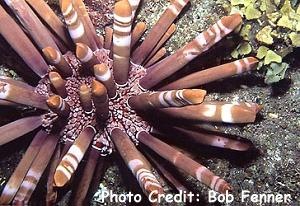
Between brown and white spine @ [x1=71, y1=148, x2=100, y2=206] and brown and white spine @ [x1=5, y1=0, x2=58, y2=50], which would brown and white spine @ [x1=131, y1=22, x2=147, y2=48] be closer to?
brown and white spine @ [x1=5, y1=0, x2=58, y2=50]

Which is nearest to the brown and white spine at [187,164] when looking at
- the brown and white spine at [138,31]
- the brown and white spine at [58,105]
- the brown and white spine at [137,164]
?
the brown and white spine at [137,164]

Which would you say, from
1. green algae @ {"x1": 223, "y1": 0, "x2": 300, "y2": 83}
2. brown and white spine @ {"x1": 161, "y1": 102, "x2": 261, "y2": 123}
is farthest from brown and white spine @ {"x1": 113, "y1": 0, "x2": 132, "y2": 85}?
green algae @ {"x1": 223, "y1": 0, "x2": 300, "y2": 83}

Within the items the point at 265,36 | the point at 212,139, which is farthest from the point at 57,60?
the point at 265,36

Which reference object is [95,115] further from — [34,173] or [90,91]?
[34,173]

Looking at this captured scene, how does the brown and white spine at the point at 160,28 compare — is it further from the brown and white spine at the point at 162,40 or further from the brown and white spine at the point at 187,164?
the brown and white spine at the point at 187,164

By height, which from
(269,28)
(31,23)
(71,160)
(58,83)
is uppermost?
(269,28)

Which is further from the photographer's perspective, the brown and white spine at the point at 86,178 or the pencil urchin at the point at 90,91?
the brown and white spine at the point at 86,178

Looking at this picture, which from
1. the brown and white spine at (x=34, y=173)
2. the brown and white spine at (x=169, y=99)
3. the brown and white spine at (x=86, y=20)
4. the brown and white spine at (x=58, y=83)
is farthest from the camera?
the brown and white spine at (x=86, y=20)
